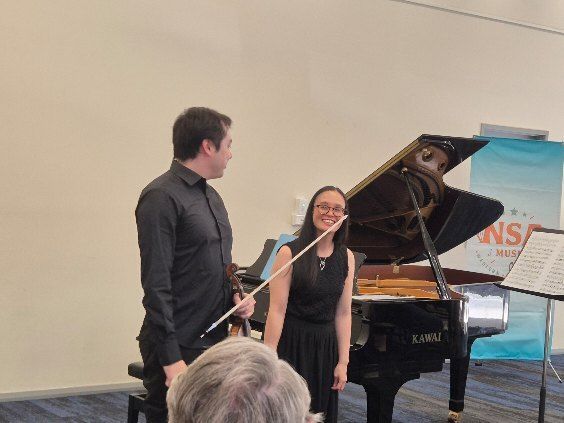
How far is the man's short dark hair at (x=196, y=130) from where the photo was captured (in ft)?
8.64

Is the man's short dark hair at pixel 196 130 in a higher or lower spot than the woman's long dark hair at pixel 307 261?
higher

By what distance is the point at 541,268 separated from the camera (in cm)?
398

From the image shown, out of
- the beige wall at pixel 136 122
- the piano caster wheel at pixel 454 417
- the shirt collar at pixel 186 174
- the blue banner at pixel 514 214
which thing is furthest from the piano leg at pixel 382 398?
the blue banner at pixel 514 214

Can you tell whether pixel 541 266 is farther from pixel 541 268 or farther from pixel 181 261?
pixel 181 261

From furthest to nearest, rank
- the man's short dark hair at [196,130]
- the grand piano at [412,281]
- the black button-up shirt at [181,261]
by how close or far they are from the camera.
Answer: the grand piano at [412,281]
the man's short dark hair at [196,130]
the black button-up shirt at [181,261]

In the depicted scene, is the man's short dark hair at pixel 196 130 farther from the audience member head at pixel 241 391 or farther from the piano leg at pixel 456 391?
the piano leg at pixel 456 391

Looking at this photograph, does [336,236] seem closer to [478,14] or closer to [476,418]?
[476,418]

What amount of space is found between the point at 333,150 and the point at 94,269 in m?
2.18

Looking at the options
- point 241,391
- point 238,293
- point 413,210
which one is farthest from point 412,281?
point 241,391

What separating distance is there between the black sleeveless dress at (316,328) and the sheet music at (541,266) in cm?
101

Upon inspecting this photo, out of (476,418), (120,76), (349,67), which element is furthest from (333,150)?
(476,418)

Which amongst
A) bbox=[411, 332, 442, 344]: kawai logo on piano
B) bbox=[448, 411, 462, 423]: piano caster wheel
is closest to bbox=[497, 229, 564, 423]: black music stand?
bbox=[411, 332, 442, 344]: kawai logo on piano

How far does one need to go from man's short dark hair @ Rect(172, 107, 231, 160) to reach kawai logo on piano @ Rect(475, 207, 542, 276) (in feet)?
15.8

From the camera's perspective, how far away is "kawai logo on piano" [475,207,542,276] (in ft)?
23.3
